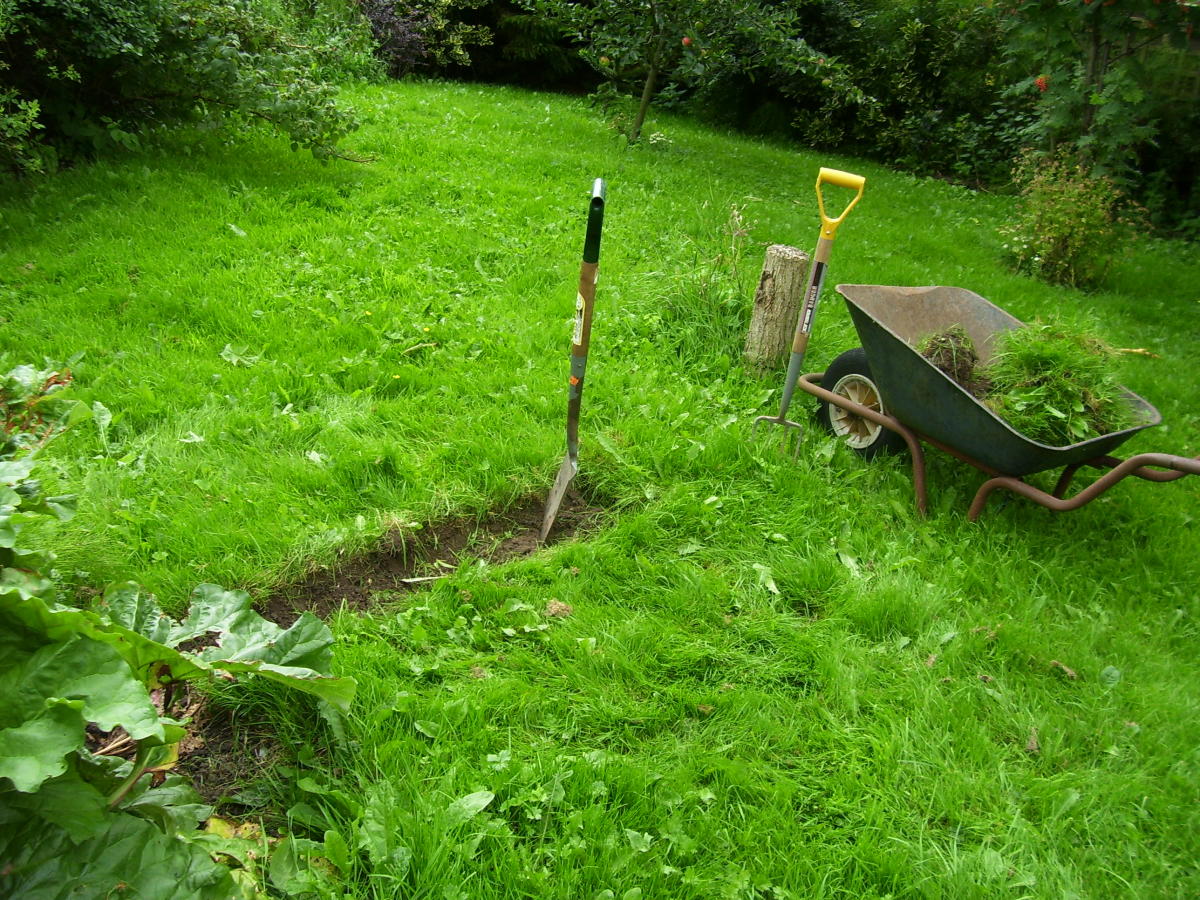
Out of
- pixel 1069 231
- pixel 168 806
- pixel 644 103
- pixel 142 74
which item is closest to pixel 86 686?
pixel 168 806

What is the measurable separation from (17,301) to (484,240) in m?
3.05

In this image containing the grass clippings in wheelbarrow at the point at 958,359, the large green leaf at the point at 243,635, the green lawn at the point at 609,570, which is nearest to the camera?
the large green leaf at the point at 243,635

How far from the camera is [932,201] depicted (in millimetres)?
10047

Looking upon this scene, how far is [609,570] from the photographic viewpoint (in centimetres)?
314

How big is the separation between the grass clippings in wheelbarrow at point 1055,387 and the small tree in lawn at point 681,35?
6016mm

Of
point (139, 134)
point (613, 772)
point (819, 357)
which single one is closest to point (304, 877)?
point (613, 772)

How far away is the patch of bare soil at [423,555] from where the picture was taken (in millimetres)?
2885

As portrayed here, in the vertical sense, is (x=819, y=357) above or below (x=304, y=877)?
above

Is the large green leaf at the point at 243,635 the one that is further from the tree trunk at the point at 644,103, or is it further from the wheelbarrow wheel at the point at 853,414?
the tree trunk at the point at 644,103

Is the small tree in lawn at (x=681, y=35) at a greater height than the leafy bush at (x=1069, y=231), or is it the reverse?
the small tree in lawn at (x=681, y=35)

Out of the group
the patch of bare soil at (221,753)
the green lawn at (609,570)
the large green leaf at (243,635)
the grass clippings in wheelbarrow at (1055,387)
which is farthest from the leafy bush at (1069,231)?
the patch of bare soil at (221,753)

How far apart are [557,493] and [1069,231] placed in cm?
604

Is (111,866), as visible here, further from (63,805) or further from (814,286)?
(814,286)

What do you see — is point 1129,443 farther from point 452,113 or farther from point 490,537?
point 452,113
